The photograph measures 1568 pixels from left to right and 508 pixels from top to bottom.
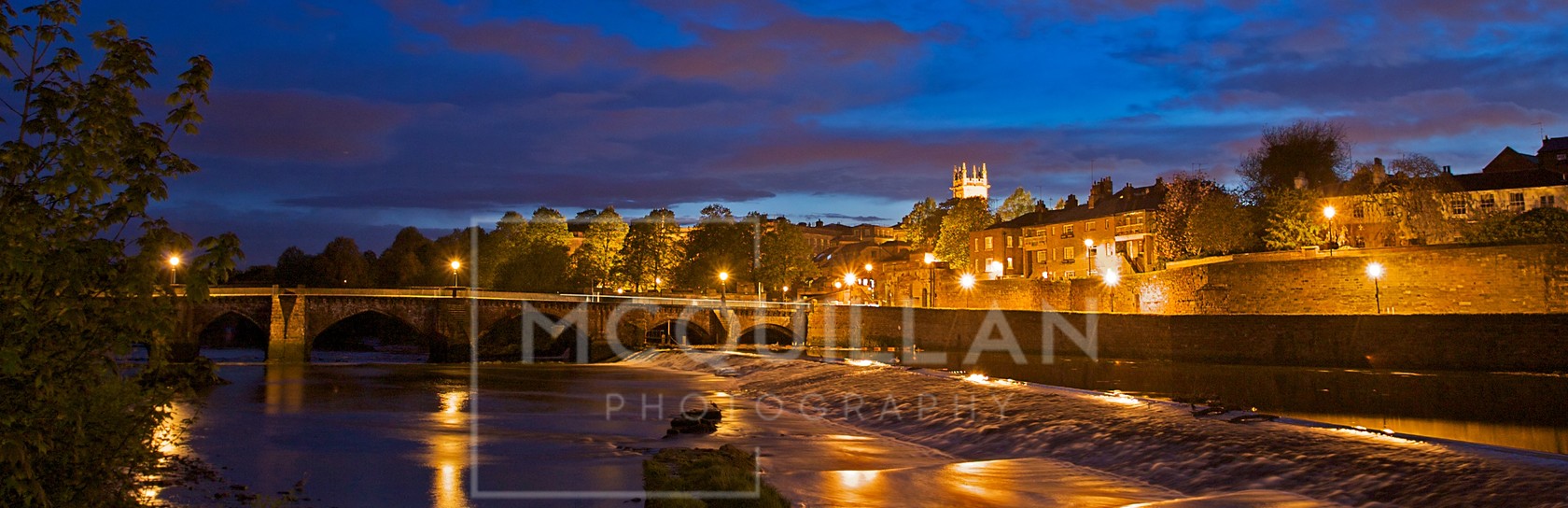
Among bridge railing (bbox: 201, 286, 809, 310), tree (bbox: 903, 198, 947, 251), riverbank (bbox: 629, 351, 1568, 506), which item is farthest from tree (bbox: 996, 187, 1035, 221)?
riverbank (bbox: 629, 351, 1568, 506)

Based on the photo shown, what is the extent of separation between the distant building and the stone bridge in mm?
29349

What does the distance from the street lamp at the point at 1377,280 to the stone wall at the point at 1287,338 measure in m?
9.05

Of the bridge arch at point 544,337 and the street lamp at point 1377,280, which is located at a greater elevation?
the street lamp at point 1377,280

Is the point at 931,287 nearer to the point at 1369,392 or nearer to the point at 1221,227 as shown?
the point at 1221,227

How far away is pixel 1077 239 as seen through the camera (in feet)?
319

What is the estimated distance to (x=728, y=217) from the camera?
106 metres

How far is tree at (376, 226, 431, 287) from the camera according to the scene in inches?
5025

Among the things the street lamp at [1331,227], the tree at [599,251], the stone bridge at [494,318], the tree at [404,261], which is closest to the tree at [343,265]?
the tree at [404,261]

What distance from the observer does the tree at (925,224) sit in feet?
413

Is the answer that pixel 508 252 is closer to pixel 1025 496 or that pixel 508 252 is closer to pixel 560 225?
pixel 560 225

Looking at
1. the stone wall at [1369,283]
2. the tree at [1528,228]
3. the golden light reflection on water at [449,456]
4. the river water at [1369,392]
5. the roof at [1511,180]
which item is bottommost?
the golden light reflection on water at [449,456]

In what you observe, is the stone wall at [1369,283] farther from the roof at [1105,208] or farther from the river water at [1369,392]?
the roof at [1105,208]

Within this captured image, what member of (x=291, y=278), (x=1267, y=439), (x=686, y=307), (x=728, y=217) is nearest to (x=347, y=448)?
(x=1267, y=439)

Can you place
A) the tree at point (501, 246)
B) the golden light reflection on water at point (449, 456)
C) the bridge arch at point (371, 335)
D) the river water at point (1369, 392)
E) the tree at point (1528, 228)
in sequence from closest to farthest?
1. the golden light reflection on water at point (449, 456)
2. the river water at point (1369, 392)
3. the tree at point (1528, 228)
4. the bridge arch at point (371, 335)
5. the tree at point (501, 246)
